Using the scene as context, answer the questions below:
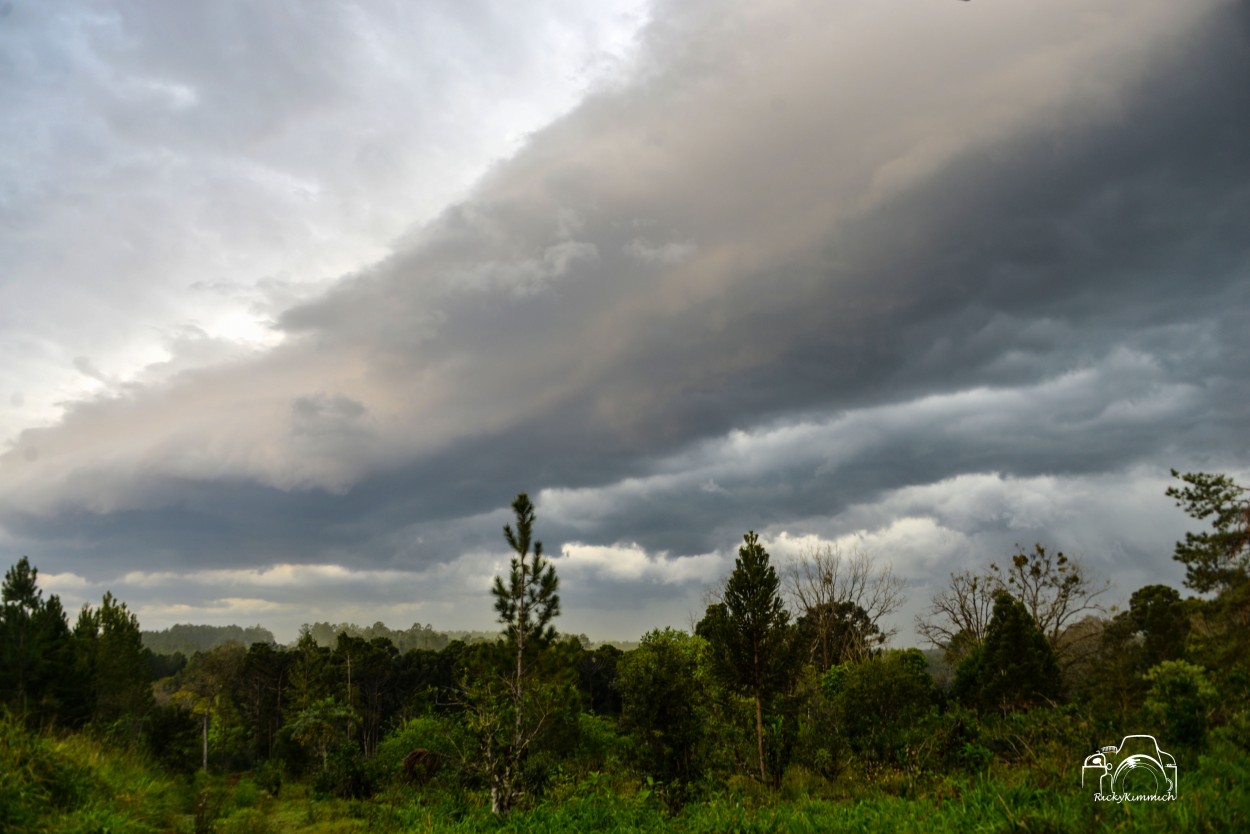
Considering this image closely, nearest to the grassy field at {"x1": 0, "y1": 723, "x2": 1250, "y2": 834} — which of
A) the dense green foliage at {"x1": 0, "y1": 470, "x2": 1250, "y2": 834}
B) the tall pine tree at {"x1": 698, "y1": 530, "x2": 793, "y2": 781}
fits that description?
the dense green foliage at {"x1": 0, "y1": 470, "x2": 1250, "y2": 834}

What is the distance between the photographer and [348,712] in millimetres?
48656

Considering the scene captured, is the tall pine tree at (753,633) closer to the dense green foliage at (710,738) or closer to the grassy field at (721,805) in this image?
the dense green foliage at (710,738)

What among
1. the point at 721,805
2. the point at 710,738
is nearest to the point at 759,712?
the point at 710,738

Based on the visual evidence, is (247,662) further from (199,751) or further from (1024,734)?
(1024,734)

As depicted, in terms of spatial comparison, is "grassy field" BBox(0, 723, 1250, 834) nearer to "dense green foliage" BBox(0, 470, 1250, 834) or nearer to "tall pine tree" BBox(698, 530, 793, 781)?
"dense green foliage" BBox(0, 470, 1250, 834)

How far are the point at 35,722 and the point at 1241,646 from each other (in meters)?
60.3

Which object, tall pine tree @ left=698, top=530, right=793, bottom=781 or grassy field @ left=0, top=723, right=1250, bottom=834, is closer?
grassy field @ left=0, top=723, right=1250, bottom=834

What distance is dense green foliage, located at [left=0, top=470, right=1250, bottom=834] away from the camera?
49.0ft

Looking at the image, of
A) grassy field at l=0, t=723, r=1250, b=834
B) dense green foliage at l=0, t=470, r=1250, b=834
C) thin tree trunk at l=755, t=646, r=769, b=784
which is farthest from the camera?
thin tree trunk at l=755, t=646, r=769, b=784

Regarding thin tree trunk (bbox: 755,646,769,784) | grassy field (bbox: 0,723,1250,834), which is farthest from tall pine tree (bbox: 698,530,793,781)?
grassy field (bbox: 0,723,1250,834)

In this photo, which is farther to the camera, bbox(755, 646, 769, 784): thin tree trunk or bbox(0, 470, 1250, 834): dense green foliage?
bbox(755, 646, 769, 784): thin tree trunk

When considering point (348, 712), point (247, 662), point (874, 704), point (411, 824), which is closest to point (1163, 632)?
point (874, 704)

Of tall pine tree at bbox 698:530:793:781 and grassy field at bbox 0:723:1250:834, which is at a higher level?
tall pine tree at bbox 698:530:793:781

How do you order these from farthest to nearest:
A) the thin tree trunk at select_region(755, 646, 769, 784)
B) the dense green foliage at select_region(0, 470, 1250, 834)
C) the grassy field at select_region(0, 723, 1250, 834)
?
the thin tree trunk at select_region(755, 646, 769, 784) → the dense green foliage at select_region(0, 470, 1250, 834) → the grassy field at select_region(0, 723, 1250, 834)
